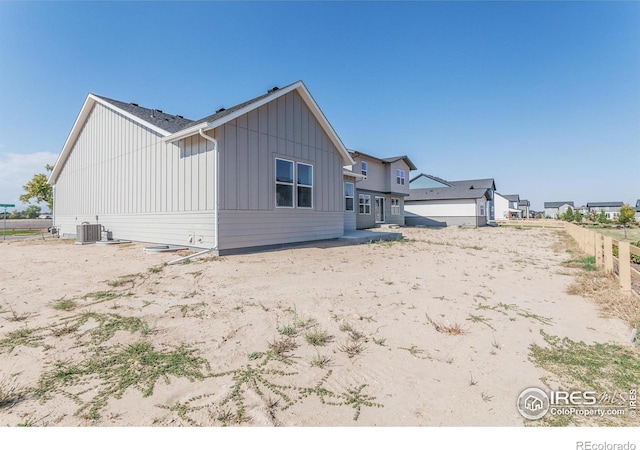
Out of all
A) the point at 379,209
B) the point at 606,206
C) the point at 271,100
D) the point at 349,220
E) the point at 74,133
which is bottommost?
the point at 349,220

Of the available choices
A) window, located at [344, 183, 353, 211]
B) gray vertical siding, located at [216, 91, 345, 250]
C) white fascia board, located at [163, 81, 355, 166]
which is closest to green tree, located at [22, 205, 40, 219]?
white fascia board, located at [163, 81, 355, 166]

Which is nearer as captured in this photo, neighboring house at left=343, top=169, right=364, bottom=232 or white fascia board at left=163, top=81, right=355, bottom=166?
white fascia board at left=163, top=81, right=355, bottom=166

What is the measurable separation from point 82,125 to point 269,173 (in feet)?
41.5

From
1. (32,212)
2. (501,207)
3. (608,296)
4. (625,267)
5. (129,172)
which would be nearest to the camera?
(608,296)

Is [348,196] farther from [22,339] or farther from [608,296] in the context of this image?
[22,339]

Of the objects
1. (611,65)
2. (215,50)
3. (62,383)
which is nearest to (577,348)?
(62,383)

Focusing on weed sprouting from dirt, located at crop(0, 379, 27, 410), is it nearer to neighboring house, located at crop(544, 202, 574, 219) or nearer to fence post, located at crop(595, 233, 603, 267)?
fence post, located at crop(595, 233, 603, 267)

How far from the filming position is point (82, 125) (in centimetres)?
1450

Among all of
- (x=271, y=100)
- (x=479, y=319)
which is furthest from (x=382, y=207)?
(x=479, y=319)

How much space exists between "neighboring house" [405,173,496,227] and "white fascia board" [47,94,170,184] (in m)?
27.0

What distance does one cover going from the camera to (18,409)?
182cm

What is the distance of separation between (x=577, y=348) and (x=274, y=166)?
9.08 m

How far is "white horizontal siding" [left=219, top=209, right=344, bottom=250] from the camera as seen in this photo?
28.1 feet
